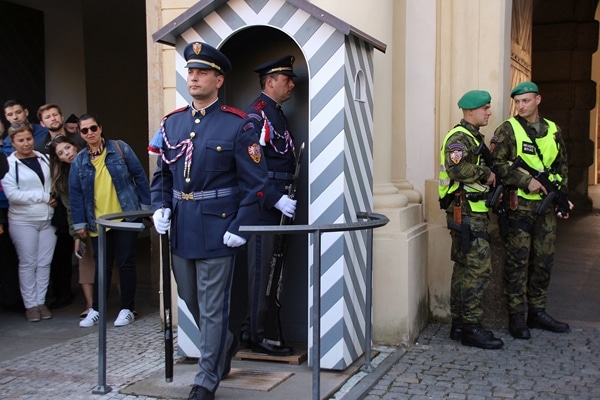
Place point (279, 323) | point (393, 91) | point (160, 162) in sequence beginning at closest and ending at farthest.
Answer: point (160, 162) < point (279, 323) < point (393, 91)

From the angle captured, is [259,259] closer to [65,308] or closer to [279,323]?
[279,323]

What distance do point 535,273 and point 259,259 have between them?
7.08 ft

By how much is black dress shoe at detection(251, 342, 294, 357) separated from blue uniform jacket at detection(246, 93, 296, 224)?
2.56 ft

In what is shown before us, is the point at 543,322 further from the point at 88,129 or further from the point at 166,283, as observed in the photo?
the point at 88,129

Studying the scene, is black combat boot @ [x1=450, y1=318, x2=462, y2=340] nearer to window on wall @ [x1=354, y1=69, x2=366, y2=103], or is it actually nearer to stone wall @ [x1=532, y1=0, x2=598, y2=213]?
window on wall @ [x1=354, y1=69, x2=366, y2=103]

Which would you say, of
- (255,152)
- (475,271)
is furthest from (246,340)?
(475,271)

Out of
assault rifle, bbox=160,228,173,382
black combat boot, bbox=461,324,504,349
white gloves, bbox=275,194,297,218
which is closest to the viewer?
assault rifle, bbox=160,228,173,382

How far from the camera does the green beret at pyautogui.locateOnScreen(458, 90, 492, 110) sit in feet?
18.5

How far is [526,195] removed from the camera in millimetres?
5871

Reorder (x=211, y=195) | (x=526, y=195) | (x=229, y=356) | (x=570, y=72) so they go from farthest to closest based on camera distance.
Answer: (x=570, y=72) < (x=526, y=195) < (x=229, y=356) < (x=211, y=195)

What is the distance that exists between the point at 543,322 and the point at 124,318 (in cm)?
315

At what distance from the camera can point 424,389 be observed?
4742mm

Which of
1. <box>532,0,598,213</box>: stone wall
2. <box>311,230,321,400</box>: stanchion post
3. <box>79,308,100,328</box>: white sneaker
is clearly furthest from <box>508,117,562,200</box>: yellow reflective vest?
<box>532,0,598,213</box>: stone wall

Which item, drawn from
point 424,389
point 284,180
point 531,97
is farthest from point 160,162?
point 531,97
